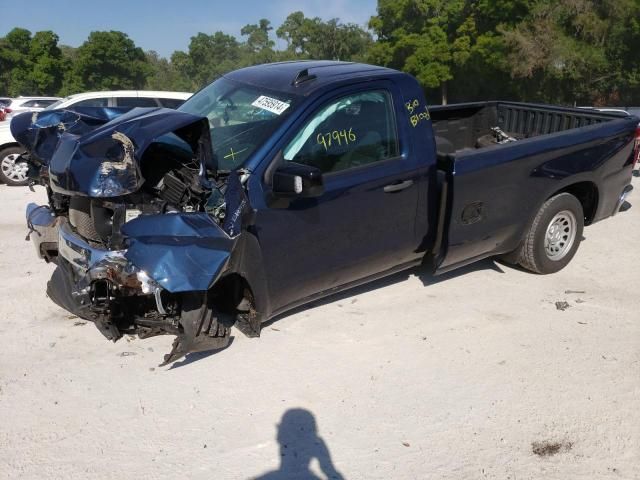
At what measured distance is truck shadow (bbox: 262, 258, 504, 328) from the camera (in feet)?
15.7

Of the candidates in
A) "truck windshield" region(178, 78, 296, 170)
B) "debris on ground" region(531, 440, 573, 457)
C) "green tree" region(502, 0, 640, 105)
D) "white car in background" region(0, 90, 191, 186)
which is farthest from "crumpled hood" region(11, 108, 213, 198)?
"green tree" region(502, 0, 640, 105)

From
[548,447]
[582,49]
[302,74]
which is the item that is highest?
[582,49]

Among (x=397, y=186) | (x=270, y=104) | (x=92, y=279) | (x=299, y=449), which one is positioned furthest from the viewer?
(x=397, y=186)

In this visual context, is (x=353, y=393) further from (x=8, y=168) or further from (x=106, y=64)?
(x=106, y=64)

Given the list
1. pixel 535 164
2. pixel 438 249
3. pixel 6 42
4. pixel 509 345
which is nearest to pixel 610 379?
pixel 509 345

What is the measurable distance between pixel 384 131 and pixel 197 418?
2.31m

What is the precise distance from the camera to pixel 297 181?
11.1 feet

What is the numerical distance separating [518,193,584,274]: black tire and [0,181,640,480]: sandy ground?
1.14 ft

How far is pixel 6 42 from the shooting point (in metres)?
52.6

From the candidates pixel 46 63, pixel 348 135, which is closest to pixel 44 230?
pixel 348 135

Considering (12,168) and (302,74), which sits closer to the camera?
(302,74)

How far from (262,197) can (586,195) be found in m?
3.43

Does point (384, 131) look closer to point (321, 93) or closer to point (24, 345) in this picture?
point (321, 93)

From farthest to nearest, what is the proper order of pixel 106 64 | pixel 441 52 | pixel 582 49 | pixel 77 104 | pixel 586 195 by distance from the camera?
pixel 106 64 < pixel 441 52 < pixel 582 49 < pixel 77 104 < pixel 586 195
